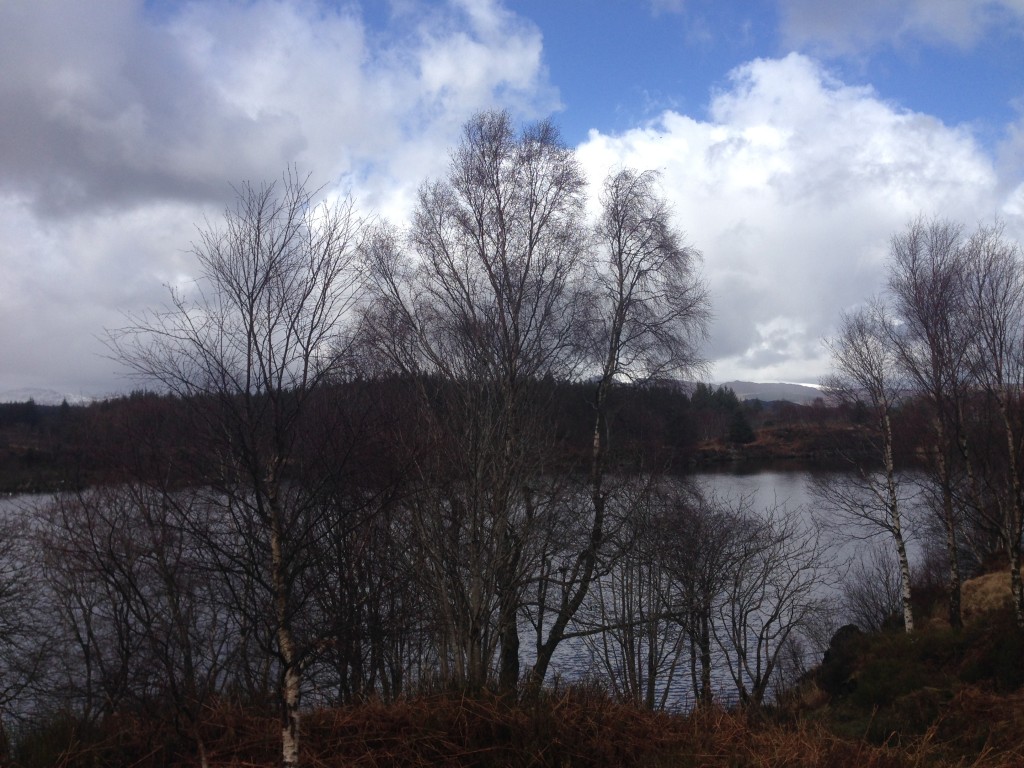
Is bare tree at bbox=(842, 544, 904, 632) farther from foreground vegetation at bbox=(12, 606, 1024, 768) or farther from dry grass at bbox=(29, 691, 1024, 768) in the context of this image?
dry grass at bbox=(29, 691, 1024, 768)

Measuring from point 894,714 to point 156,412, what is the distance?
39.6ft

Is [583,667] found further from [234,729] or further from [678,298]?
[234,729]

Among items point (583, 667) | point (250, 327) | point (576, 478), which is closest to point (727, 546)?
point (583, 667)

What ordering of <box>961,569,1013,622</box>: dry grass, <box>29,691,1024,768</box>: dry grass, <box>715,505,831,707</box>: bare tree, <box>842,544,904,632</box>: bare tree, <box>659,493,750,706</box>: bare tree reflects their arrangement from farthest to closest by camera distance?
1. <box>842,544,904,632</box>: bare tree
2. <box>961,569,1013,622</box>: dry grass
3. <box>715,505,831,707</box>: bare tree
4. <box>659,493,750,706</box>: bare tree
5. <box>29,691,1024,768</box>: dry grass

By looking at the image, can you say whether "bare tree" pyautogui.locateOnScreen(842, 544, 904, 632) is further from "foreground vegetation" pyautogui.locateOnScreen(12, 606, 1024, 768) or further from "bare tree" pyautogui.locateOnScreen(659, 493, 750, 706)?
"foreground vegetation" pyautogui.locateOnScreen(12, 606, 1024, 768)

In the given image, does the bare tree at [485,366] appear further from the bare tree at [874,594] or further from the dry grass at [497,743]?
the bare tree at [874,594]

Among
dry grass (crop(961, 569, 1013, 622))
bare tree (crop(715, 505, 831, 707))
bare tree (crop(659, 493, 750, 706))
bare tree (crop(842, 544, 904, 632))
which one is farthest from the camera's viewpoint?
bare tree (crop(842, 544, 904, 632))

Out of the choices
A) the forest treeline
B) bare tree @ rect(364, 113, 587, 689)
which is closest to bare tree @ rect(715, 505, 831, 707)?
the forest treeline

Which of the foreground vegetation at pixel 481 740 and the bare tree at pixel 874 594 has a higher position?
the foreground vegetation at pixel 481 740

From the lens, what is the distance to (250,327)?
4898 millimetres

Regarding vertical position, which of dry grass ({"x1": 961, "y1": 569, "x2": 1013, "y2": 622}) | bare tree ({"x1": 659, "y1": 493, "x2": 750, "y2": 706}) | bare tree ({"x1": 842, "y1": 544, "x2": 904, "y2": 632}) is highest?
bare tree ({"x1": 659, "y1": 493, "x2": 750, "y2": 706})

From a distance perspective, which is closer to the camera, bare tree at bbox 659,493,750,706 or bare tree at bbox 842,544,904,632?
bare tree at bbox 659,493,750,706

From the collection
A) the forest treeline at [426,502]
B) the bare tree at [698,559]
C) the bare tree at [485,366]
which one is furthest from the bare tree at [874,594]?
the bare tree at [485,366]

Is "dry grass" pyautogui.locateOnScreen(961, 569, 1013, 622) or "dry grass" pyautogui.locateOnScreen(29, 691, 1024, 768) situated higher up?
"dry grass" pyautogui.locateOnScreen(29, 691, 1024, 768)
